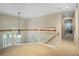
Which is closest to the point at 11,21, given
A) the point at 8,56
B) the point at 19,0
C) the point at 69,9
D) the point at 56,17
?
the point at 19,0

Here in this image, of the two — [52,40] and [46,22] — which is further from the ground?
[46,22]

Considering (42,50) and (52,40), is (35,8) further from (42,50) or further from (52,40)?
(42,50)

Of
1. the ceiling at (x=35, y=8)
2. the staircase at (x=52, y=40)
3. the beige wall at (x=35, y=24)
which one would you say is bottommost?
the staircase at (x=52, y=40)

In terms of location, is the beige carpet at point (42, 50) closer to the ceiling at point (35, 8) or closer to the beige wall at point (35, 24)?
the beige wall at point (35, 24)

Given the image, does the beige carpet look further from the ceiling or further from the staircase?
the ceiling

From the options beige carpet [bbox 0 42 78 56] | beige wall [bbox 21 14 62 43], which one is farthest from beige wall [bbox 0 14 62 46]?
beige carpet [bbox 0 42 78 56]

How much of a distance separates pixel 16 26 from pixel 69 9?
92 cm

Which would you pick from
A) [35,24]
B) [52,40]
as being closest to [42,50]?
[52,40]

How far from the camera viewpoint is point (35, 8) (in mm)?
2258

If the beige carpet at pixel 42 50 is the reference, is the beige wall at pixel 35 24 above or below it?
above

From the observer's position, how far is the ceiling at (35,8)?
7.29ft

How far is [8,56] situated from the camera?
223 centimetres

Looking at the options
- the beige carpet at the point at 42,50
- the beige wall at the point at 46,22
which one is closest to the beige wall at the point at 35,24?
the beige wall at the point at 46,22

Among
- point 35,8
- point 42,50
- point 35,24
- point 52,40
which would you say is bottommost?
point 42,50
